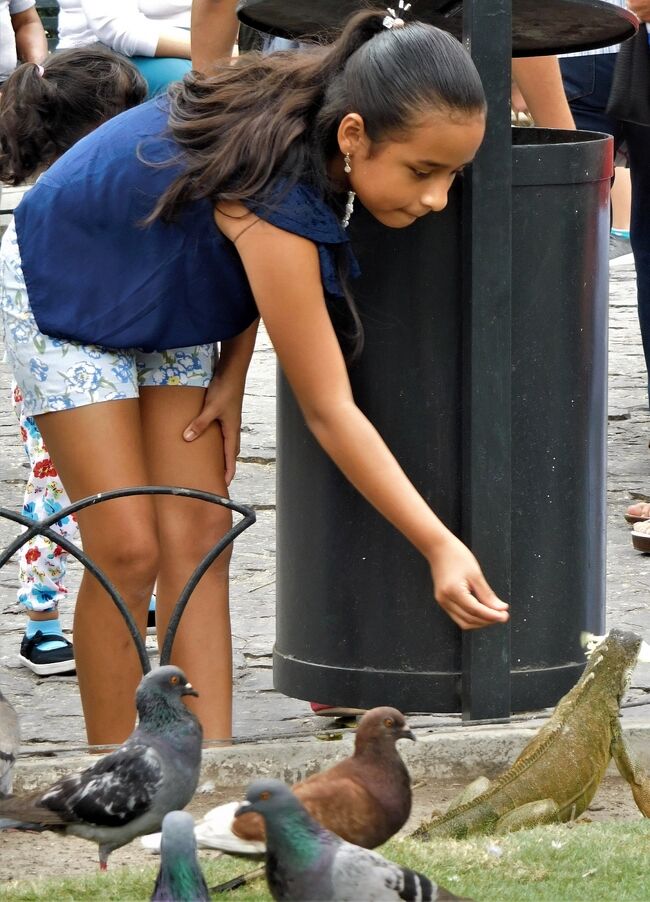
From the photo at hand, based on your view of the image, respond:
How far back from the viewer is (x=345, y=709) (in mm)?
3660

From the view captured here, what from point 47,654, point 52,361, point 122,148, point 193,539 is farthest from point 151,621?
point 122,148

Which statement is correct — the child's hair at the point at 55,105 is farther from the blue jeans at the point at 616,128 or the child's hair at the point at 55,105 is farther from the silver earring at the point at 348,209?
the blue jeans at the point at 616,128

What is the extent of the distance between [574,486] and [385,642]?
53 cm

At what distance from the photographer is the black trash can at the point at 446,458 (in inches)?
125

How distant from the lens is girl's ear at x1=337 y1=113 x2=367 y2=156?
2.69 m

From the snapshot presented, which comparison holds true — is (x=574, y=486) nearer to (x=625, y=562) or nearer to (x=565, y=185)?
(x=565, y=185)

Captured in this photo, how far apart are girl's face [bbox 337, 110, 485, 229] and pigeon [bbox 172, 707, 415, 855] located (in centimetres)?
92

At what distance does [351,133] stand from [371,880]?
1.29m

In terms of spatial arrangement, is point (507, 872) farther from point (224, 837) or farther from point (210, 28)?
point (210, 28)

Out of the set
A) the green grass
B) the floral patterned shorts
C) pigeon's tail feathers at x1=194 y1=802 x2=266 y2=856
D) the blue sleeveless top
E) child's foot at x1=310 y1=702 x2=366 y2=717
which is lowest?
child's foot at x1=310 y1=702 x2=366 y2=717

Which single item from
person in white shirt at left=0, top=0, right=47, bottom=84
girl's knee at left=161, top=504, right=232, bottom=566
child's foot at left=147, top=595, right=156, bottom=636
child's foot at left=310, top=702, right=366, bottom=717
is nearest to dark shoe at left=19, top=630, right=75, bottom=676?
child's foot at left=147, top=595, right=156, bottom=636

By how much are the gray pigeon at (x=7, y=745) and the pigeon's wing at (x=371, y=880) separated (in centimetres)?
96

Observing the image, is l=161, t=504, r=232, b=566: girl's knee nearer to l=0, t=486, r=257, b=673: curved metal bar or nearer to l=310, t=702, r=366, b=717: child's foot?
l=0, t=486, r=257, b=673: curved metal bar

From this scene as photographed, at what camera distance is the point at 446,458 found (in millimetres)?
3230
